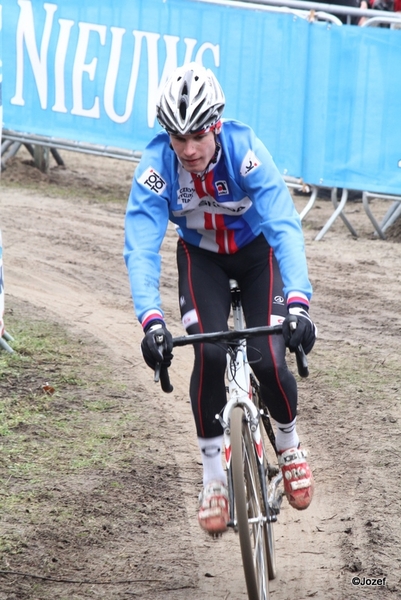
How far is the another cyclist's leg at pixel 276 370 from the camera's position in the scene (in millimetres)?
4445

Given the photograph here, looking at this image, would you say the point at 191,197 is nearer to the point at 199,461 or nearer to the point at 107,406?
the point at 199,461

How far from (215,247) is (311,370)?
113 inches

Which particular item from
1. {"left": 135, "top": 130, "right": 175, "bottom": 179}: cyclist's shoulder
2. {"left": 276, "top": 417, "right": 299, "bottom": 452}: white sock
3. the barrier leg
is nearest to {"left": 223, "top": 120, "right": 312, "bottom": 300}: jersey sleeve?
{"left": 135, "top": 130, "right": 175, "bottom": 179}: cyclist's shoulder

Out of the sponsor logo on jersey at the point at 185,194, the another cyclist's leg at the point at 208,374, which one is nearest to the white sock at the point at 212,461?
the another cyclist's leg at the point at 208,374

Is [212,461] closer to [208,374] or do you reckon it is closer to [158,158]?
[208,374]

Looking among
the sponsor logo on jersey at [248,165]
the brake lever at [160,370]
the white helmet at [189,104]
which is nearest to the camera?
the brake lever at [160,370]

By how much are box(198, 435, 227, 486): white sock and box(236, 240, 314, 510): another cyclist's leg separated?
1.12 feet

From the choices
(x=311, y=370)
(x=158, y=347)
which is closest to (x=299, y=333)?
(x=158, y=347)

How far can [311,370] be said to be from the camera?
7.43m

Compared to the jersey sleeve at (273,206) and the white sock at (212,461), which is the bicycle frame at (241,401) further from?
the jersey sleeve at (273,206)

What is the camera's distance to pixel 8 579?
4.48 metres

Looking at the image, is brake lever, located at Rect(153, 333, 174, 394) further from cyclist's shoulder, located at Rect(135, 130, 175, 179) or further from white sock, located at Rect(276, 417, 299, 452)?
cyclist's shoulder, located at Rect(135, 130, 175, 179)

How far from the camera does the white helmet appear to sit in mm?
4289

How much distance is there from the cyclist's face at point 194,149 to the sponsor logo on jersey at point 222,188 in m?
0.16
